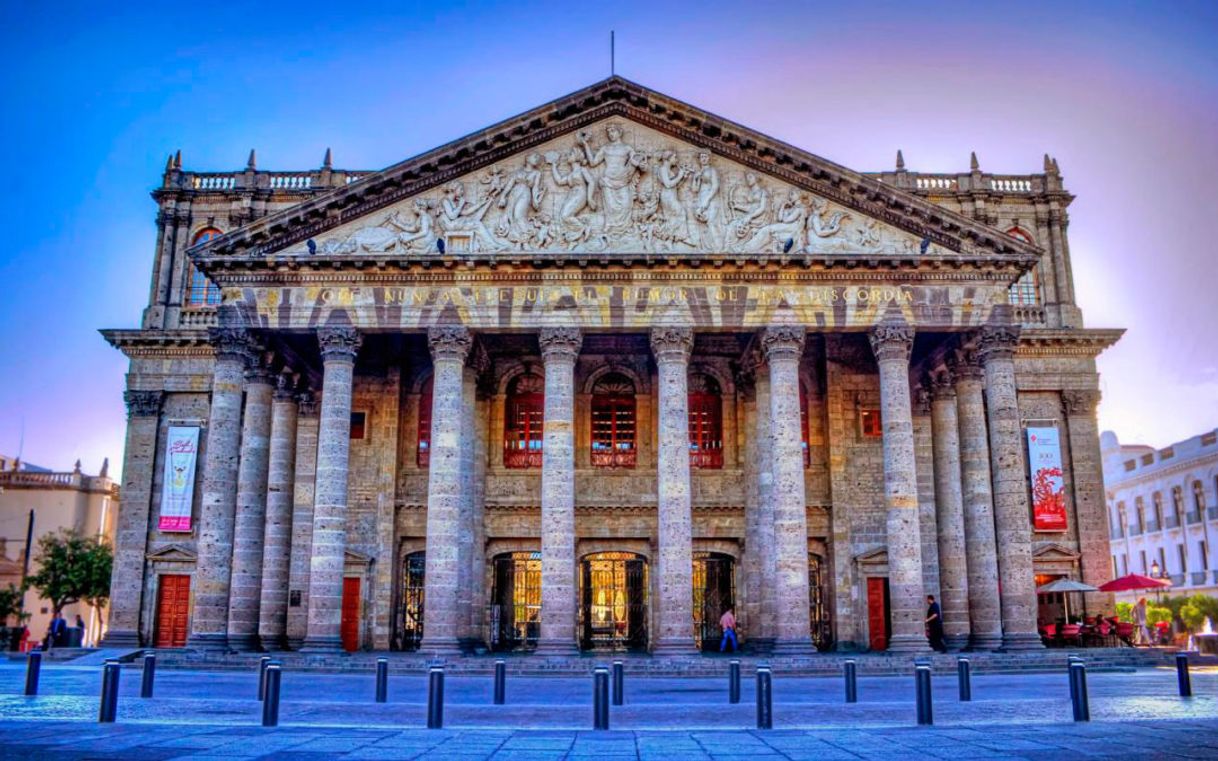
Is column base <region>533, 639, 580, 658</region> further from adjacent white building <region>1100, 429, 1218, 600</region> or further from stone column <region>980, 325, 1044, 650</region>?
adjacent white building <region>1100, 429, 1218, 600</region>

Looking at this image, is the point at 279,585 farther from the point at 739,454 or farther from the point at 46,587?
the point at 46,587

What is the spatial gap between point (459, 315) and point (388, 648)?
10.9 meters

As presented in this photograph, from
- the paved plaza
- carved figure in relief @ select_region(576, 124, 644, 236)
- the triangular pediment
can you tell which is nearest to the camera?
the paved plaza

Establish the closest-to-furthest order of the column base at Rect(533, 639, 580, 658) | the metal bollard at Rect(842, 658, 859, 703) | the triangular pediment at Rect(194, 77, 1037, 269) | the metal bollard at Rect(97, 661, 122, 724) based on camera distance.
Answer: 1. the metal bollard at Rect(97, 661, 122, 724)
2. the metal bollard at Rect(842, 658, 859, 703)
3. the column base at Rect(533, 639, 580, 658)
4. the triangular pediment at Rect(194, 77, 1037, 269)

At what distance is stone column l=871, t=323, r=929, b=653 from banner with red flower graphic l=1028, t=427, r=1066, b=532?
827 centimetres

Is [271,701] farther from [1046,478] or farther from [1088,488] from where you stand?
[1088,488]

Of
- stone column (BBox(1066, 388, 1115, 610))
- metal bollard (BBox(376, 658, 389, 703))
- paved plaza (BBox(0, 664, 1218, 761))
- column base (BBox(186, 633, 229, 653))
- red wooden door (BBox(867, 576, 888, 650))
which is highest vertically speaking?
stone column (BBox(1066, 388, 1115, 610))

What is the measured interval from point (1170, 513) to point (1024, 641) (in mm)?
40195

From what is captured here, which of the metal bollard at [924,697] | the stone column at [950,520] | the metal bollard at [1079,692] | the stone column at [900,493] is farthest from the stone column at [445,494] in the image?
the metal bollard at [1079,692]

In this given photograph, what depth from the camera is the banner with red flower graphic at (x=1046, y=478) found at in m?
34.8

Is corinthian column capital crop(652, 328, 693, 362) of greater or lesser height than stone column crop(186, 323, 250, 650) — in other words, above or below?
above

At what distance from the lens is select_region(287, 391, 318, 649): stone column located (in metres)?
32.1

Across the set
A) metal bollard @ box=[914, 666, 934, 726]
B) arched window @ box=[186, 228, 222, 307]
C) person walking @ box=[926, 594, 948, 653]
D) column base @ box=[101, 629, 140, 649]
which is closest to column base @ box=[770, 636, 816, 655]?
person walking @ box=[926, 594, 948, 653]

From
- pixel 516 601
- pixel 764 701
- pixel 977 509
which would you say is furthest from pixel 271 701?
pixel 977 509
